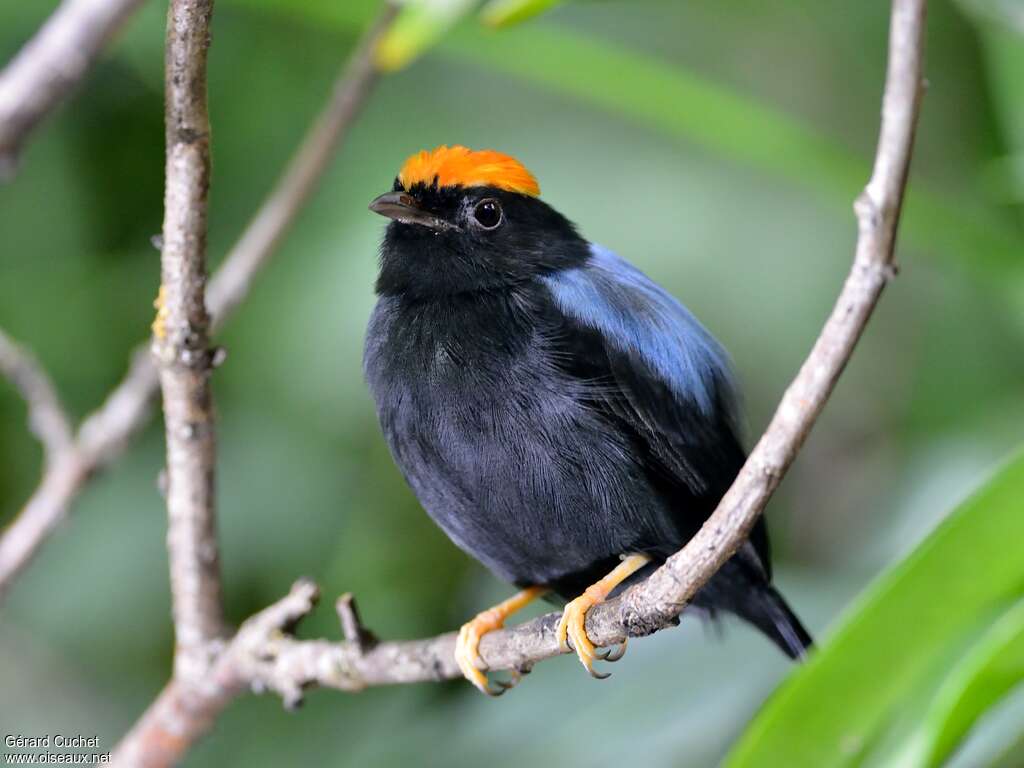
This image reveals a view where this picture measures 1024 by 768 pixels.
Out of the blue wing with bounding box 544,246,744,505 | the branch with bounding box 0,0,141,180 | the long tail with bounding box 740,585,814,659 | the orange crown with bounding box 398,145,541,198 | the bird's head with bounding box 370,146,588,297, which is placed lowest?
the long tail with bounding box 740,585,814,659

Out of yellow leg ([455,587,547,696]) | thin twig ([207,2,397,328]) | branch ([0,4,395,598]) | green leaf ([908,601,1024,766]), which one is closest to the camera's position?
green leaf ([908,601,1024,766])

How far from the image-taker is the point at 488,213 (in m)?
2.14

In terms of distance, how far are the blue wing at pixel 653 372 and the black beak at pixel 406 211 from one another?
225mm

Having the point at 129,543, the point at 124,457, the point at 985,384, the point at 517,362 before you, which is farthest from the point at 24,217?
the point at 985,384

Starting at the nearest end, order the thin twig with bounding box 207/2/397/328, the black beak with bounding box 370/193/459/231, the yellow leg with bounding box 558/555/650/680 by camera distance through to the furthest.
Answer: the yellow leg with bounding box 558/555/650/680 → the black beak with bounding box 370/193/459/231 → the thin twig with bounding box 207/2/397/328

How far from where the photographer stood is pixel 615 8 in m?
4.02

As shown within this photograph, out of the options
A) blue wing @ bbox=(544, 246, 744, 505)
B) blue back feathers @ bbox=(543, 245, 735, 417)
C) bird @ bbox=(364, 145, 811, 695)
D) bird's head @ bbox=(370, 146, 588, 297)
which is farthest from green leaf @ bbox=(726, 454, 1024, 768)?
bird's head @ bbox=(370, 146, 588, 297)

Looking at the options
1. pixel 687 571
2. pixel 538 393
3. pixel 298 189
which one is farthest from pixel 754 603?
pixel 298 189

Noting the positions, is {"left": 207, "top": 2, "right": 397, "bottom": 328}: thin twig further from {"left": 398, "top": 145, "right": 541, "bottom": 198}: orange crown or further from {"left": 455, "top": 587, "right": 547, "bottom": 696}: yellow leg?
{"left": 455, "top": 587, "right": 547, "bottom": 696}: yellow leg

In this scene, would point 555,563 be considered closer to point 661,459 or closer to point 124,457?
point 661,459

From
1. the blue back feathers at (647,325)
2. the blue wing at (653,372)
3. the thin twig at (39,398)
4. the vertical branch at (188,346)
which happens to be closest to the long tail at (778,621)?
the blue wing at (653,372)

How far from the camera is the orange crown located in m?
2.10

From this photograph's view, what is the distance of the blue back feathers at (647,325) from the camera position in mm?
2059

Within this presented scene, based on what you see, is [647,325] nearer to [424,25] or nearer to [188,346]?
[424,25]
